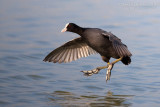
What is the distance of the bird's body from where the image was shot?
9133 mm

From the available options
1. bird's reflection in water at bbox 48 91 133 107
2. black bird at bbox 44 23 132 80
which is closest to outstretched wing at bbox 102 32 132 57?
black bird at bbox 44 23 132 80

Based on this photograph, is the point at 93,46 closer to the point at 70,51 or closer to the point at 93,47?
the point at 93,47

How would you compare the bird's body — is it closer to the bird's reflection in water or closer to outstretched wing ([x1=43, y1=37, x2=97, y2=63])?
outstretched wing ([x1=43, y1=37, x2=97, y2=63])

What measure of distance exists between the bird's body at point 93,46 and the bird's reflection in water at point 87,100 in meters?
0.72

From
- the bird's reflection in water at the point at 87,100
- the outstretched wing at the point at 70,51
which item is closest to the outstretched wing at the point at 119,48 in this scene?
the bird's reflection in water at the point at 87,100

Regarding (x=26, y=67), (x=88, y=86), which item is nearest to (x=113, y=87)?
(x=88, y=86)

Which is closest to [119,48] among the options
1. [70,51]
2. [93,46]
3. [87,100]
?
[93,46]

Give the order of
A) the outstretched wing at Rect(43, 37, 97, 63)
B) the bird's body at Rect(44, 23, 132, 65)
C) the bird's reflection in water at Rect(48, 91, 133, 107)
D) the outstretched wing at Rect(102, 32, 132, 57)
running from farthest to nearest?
the outstretched wing at Rect(43, 37, 97, 63)
the bird's reflection in water at Rect(48, 91, 133, 107)
the bird's body at Rect(44, 23, 132, 65)
the outstretched wing at Rect(102, 32, 132, 57)

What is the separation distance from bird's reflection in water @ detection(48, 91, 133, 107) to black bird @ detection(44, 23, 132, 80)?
0.68 metres

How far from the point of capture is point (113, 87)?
10.5m

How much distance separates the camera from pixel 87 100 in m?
9.54

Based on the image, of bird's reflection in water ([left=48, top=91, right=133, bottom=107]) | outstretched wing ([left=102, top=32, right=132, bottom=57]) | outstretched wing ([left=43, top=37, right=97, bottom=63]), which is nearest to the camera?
outstretched wing ([left=102, top=32, right=132, bottom=57])

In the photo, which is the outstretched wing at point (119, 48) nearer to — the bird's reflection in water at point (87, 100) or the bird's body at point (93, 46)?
the bird's body at point (93, 46)

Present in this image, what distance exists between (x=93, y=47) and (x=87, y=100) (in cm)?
94
